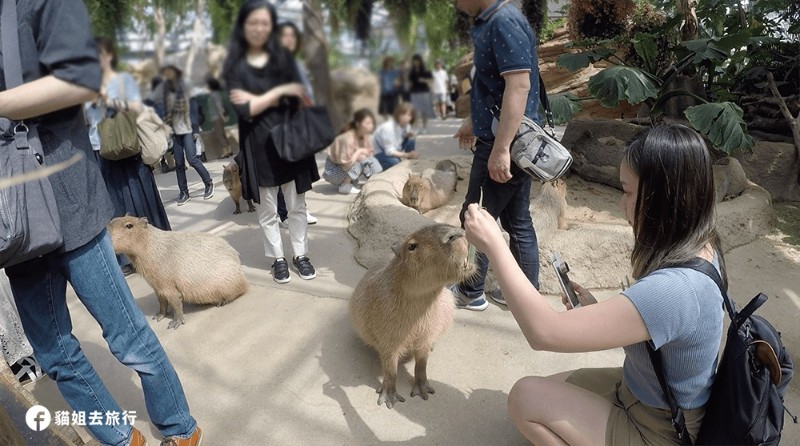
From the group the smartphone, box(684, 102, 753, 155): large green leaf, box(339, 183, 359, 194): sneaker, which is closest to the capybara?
the smartphone

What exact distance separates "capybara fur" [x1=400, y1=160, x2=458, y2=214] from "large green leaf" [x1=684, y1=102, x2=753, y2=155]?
6.82ft

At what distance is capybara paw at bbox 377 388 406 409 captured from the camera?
2213 millimetres

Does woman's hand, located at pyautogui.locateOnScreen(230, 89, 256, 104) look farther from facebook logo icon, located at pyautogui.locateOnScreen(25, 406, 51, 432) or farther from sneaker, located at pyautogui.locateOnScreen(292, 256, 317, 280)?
sneaker, located at pyautogui.locateOnScreen(292, 256, 317, 280)

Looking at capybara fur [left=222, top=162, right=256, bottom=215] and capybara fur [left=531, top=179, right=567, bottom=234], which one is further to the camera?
capybara fur [left=222, top=162, right=256, bottom=215]

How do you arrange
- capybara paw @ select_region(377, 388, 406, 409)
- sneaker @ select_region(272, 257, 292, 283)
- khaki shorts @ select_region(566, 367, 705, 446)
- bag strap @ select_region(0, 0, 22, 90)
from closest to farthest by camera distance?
bag strap @ select_region(0, 0, 22, 90) → khaki shorts @ select_region(566, 367, 705, 446) → capybara paw @ select_region(377, 388, 406, 409) → sneaker @ select_region(272, 257, 292, 283)

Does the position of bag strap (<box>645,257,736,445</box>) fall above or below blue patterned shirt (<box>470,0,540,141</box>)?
below

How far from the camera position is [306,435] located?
2041 millimetres

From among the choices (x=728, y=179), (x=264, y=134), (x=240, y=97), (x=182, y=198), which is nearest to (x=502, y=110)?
(x=264, y=134)

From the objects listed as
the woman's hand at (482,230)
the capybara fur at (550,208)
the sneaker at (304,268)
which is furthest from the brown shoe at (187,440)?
the capybara fur at (550,208)

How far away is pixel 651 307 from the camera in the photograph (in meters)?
1.21

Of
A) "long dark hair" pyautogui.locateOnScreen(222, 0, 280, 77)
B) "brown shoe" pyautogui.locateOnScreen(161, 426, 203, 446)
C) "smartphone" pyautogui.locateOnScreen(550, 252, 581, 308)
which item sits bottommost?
"brown shoe" pyautogui.locateOnScreen(161, 426, 203, 446)

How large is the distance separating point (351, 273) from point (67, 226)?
224 cm

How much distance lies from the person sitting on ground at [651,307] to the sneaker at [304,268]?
218 centimetres

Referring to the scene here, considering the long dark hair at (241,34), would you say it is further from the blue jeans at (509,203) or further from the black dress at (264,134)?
the blue jeans at (509,203)
